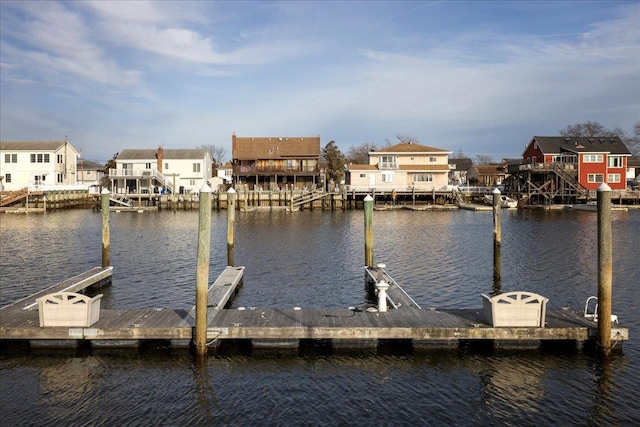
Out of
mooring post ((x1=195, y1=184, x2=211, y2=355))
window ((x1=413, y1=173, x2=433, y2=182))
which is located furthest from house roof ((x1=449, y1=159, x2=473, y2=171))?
mooring post ((x1=195, y1=184, x2=211, y2=355))

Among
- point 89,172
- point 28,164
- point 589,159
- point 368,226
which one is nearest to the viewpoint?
point 368,226

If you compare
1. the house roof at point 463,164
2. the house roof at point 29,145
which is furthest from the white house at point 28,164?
the house roof at point 463,164

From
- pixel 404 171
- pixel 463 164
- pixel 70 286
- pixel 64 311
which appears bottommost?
pixel 70 286

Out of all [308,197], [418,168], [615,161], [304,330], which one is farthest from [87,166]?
[304,330]

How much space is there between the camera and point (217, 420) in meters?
10.8

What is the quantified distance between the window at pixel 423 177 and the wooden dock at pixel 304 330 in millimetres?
60328

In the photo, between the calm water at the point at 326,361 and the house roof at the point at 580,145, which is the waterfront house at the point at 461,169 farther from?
the calm water at the point at 326,361

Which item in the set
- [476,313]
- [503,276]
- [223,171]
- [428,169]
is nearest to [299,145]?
[428,169]

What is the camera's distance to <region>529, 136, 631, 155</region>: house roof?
73750mm

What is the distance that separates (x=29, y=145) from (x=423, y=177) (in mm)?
55728

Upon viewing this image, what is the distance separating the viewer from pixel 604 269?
13.6m

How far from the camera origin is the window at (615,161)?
73875mm

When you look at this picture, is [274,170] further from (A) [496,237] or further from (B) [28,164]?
(A) [496,237]

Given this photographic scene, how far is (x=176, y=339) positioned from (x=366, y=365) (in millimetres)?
4925
